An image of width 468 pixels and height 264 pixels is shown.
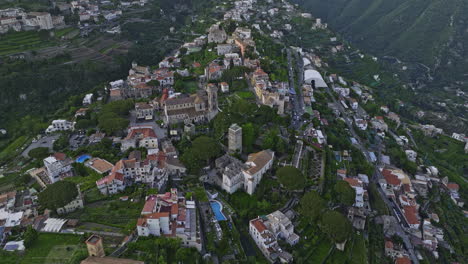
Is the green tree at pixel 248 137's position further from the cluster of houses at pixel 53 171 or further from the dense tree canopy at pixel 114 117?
the cluster of houses at pixel 53 171

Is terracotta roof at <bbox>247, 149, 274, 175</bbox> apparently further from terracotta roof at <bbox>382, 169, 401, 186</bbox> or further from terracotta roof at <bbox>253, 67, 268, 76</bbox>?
terracotta roof at <bbox>253, 67, 268, 76</bbox>

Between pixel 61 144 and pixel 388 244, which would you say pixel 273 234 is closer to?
pixel 388 244

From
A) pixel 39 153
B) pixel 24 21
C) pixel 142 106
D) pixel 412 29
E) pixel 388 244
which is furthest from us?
pixel 412 29

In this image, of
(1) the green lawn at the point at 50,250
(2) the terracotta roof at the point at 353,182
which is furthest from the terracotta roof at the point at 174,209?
(2) the terracotta roof at the point at 353,182

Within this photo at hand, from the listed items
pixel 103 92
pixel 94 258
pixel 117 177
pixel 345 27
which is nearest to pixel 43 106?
pixel 103 92

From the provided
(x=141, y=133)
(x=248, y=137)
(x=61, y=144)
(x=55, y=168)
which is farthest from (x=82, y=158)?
(x=248, y=137)

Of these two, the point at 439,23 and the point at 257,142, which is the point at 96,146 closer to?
the point at 257,142
